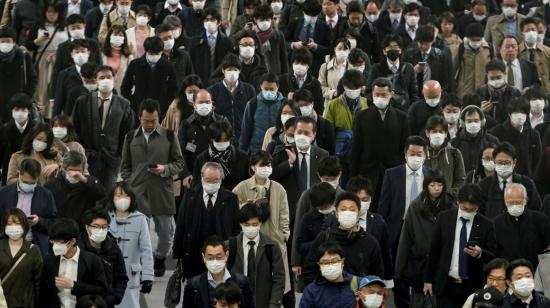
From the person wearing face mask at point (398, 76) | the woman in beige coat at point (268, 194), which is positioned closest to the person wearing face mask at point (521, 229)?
the woman in beige coat at point (268, 194)

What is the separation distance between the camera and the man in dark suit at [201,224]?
20.2m

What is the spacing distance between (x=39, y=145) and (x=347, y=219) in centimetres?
424

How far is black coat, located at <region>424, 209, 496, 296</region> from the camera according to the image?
1952cm

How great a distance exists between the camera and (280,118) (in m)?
22.7

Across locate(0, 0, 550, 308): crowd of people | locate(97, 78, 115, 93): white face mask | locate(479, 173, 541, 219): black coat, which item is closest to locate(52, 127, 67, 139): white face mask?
locate(0, 0, 550, 308): crowd of people

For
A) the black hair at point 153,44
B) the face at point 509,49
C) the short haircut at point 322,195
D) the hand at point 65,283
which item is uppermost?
the black hair at point 153,44

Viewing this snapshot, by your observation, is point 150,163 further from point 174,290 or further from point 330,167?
point 330,167

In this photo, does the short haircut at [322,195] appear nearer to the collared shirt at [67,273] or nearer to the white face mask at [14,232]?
the collared shirt at [67,273]

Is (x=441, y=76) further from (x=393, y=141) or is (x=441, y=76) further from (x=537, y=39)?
(x=393, y=141)

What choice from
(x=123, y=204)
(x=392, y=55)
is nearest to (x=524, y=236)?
(x=123, y=204)

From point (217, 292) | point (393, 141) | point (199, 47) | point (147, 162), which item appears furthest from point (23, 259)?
point (199, 47)

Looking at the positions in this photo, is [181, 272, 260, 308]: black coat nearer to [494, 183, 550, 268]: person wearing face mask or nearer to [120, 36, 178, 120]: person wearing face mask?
[494, 183, 550, 268]: person wearing face mask

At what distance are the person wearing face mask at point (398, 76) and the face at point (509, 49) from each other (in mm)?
1573

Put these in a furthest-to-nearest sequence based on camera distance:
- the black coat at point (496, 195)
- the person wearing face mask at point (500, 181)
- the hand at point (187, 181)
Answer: the hand at point (187, 181)
the person wearing face mask at point (500, 181)
the black coat at point (496, 195)
